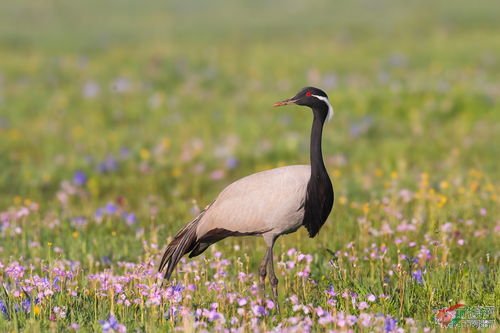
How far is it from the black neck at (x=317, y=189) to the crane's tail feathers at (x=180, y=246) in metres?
0.82

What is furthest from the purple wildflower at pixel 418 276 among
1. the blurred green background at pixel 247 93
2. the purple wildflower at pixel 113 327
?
the blurred green background at pixel 247 93

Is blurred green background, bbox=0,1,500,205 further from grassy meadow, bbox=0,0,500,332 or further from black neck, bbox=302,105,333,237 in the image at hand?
black neck, bbox=302,105,333,237

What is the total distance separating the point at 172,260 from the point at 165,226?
2.10 meters

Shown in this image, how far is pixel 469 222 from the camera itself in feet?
23.7

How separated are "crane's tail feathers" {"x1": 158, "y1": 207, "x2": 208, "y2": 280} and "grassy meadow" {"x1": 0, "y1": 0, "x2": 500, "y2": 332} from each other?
0.13 metres

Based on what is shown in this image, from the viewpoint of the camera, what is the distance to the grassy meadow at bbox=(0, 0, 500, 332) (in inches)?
210

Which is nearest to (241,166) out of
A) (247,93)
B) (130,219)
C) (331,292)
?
(130,219)

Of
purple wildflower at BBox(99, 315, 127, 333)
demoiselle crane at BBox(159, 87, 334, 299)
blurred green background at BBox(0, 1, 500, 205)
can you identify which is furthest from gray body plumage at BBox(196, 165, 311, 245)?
blurred green background at BBox(0, 1, 500, 205)

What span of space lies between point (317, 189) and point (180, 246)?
1091 mm

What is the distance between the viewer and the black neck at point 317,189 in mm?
5691

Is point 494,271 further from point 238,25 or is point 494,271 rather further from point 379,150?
point 238,25

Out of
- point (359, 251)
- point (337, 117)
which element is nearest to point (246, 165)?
point (337, 117)

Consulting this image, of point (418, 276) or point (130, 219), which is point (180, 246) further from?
point (130, 219)

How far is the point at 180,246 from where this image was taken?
5922mm
